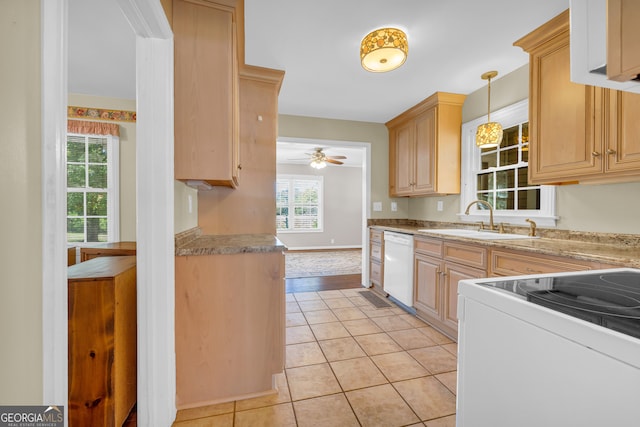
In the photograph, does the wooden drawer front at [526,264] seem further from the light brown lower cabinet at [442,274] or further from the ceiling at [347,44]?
the ceiling at [347,44]

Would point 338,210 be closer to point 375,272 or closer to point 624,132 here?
point 375,272

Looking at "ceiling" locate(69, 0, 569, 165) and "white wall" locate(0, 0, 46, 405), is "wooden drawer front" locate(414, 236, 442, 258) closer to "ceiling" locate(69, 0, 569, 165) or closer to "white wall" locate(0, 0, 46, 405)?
"ceiling" locate(69, 0, 569, 165)

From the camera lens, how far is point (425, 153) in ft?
11.0


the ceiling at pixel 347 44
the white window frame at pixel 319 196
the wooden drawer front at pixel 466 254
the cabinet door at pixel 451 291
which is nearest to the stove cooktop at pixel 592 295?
the wooden drawer front at pixel 466 254

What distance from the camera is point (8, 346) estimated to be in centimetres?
50

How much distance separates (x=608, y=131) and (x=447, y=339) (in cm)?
190

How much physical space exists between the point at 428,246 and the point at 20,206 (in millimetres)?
2785

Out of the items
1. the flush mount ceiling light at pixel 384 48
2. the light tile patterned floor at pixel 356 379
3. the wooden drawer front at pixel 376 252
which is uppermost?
the flush mount ceiling light at pixel 384 48

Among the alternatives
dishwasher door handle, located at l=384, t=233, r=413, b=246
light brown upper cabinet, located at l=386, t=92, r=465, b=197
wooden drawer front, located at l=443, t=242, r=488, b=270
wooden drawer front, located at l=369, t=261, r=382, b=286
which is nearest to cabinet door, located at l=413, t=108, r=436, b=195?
light brown upper cabinet, located at l=386, t=92, r=465, b=197

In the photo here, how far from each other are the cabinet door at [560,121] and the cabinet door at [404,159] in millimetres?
1550

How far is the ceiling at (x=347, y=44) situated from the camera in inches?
70.3

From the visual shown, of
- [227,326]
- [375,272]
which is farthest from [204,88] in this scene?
[375,272]

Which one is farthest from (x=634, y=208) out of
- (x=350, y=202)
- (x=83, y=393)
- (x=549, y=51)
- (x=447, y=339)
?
(x=350, y=202)

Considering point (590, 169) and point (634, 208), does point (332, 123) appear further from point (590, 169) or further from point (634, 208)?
point (634, 208)
